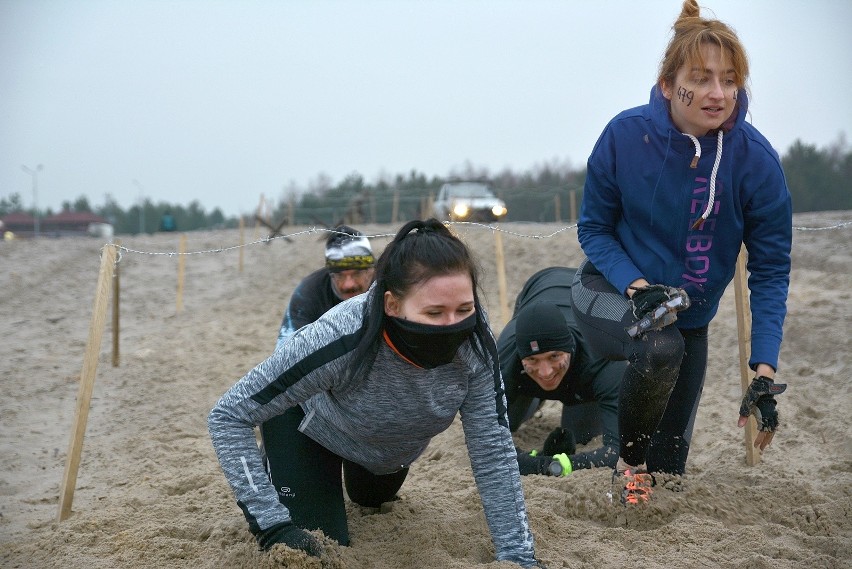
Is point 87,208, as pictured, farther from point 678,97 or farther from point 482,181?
point 678,97

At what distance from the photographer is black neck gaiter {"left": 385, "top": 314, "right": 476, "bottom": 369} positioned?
90.4 inches

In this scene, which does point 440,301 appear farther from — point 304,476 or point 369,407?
point 304,476

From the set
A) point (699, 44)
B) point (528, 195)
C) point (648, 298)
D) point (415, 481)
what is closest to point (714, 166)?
point (699, 44)

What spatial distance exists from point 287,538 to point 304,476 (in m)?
0.50

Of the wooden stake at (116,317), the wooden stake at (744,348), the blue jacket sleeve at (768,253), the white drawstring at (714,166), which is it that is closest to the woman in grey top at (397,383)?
the white drawstring at (714,166)

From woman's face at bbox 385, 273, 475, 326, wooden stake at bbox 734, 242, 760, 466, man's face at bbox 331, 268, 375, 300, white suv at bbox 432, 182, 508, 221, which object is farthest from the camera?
white suv at bbox 432, 182, 508, 221

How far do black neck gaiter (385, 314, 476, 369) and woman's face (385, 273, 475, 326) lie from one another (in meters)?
0.02

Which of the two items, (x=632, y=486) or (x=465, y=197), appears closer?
(x=632, y=486)

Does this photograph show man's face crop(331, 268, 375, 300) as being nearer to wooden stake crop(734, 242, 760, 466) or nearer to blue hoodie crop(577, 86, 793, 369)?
blue hoodie crop(577, 86, 793, 369)

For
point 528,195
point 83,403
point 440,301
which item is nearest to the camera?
point 440,301

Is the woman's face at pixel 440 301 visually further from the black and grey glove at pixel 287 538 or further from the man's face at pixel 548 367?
Answer: the man's face at pixel 548 367

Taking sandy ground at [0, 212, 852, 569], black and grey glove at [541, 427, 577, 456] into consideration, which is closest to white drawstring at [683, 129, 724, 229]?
sandy ground at [0, 212, 852, 569]

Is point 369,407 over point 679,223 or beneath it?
beneath

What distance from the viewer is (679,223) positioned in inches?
106
